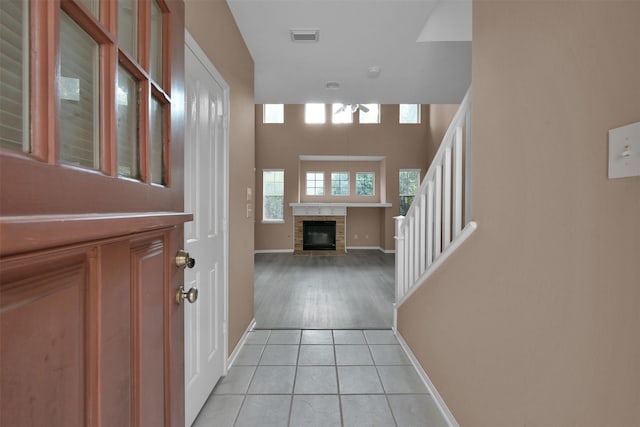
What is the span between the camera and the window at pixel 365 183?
357 inches

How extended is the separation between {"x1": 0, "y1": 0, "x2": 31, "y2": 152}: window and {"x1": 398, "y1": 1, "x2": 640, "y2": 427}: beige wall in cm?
118

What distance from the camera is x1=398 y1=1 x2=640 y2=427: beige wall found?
74cm

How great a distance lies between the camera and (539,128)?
1.03 metres

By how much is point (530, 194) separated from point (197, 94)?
167 cm

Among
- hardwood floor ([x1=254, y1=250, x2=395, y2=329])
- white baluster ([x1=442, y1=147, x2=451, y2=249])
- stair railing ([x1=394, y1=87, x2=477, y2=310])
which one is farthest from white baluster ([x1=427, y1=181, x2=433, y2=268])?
hardwood floor ([x1=254, y1=250, x2=395, y2=329])

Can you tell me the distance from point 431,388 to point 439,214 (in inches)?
44.6

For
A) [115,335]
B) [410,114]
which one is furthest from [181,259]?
[410,114]

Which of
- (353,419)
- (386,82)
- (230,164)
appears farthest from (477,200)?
(386,82)

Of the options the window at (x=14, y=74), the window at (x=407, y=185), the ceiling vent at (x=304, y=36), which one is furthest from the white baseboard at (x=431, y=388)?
the window at (x=407, y=185)

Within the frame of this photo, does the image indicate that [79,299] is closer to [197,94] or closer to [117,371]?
[117,371]

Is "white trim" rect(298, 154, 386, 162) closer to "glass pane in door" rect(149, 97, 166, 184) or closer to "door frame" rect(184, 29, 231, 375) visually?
"door frame" rect(184, 29, 231, 375)

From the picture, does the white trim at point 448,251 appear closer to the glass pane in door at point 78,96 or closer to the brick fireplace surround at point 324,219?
the glass pane in door at point 78,96

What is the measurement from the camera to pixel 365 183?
29.8 ft

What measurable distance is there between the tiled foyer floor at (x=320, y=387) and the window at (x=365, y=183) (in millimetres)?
6576
